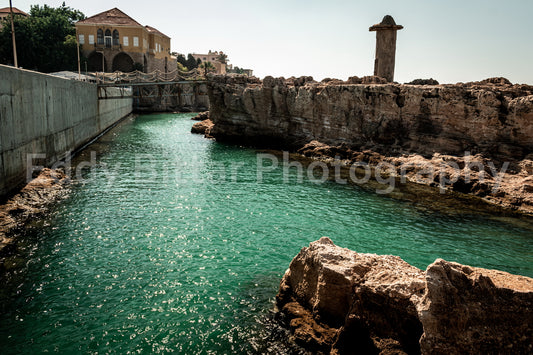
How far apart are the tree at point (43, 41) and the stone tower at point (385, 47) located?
47.4m

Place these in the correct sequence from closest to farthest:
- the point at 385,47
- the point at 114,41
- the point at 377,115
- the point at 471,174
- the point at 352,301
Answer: the point at 352,301 < the point at 471,174 < the point at 377,115 < the point at 385,47 < the point at 114,41

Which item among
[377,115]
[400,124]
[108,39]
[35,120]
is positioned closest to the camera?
[35,120]

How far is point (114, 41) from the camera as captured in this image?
2539 inches

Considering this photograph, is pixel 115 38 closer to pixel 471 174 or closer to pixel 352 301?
pixel 471 174

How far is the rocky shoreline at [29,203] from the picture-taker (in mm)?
11703

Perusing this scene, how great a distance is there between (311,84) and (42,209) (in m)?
22.8

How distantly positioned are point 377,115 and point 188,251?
19352 mm

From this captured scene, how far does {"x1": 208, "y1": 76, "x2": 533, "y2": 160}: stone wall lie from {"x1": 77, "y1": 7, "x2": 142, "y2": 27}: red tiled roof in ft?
122

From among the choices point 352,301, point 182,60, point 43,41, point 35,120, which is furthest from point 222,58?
point 352,301

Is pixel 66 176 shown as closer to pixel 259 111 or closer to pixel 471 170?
pixel 259 111

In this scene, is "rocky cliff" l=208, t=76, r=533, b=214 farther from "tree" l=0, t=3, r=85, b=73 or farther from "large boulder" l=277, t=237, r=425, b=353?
"tree" l=0, t=3, r=85, b=73

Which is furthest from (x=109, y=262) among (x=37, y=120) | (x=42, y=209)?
(x=37, y=120)

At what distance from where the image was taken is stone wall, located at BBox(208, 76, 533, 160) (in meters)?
20.7

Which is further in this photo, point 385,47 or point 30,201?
point 385,47
